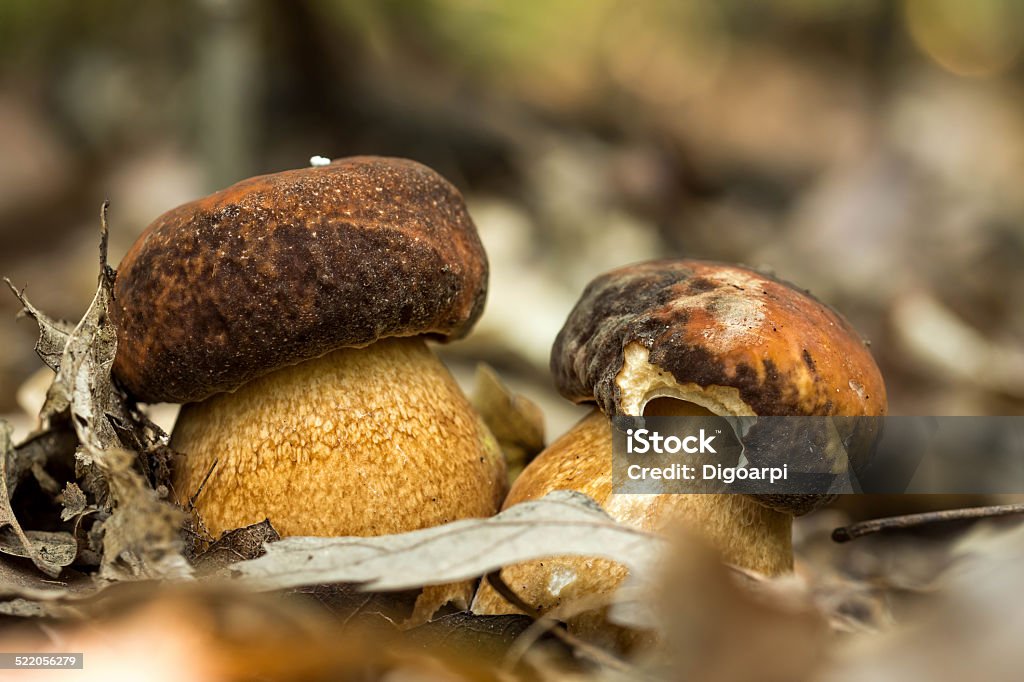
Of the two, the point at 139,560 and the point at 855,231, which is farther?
the point at 855,231

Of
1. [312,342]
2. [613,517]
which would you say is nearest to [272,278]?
[312,342]

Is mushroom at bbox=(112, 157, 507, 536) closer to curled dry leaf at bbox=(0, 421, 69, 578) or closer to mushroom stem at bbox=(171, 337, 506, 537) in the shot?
mushroom stem at bbox=(171, 337, 506, 537)

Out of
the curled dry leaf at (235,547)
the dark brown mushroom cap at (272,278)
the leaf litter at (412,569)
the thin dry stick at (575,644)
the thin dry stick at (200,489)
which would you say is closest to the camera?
the leaf litter at (412,569)

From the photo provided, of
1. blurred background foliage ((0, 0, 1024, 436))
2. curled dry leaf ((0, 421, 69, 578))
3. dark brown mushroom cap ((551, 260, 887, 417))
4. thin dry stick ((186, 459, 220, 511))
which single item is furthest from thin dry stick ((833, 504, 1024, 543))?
blurred background foliage ((0, 0, 1024, 436))

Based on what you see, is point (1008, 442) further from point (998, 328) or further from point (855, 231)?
point (855, 231)

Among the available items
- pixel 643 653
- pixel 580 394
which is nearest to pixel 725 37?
pixel 580 394

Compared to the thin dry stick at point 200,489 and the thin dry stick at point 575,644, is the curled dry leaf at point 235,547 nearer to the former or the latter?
the thin dry stick at point 200,489

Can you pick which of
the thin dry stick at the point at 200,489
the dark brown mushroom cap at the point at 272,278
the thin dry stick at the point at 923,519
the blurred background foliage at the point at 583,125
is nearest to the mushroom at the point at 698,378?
the thin dry stick at the point at 923,519
